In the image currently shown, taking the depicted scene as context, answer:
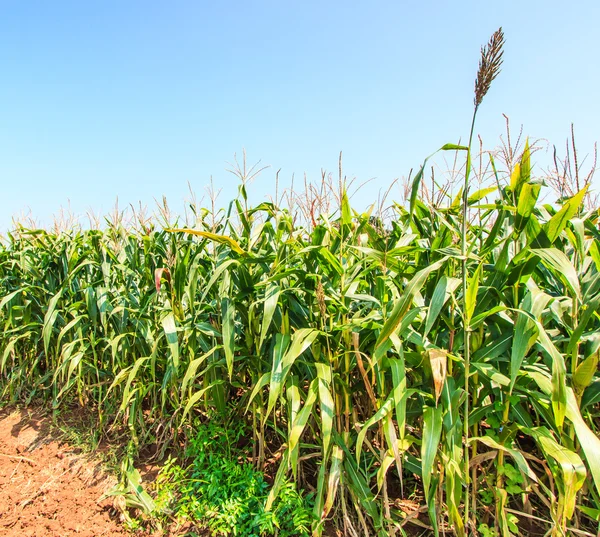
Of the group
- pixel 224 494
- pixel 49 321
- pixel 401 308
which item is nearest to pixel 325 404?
pixel 401 308

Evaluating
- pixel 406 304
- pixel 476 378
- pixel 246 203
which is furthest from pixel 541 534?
pixel 246 203

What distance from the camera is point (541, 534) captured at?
1.62m

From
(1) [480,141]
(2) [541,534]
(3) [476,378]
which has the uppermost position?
(1) [480,141]

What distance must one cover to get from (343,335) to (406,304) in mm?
528

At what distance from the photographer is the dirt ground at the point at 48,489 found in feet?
6.48

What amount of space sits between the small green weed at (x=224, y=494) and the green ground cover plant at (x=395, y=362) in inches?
0.4

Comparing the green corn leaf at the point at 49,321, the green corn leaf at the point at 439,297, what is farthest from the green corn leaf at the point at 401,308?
the green corn leaf at the point at 49,321

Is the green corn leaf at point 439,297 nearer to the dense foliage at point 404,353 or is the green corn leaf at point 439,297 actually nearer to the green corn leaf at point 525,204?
the dense foliage at point 404,353

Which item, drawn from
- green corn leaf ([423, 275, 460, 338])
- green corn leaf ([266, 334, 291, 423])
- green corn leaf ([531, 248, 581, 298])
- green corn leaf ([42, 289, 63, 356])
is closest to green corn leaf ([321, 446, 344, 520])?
green corn leaf ([266, 334, 291, 423])

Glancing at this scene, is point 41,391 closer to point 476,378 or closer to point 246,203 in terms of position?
point 246,203

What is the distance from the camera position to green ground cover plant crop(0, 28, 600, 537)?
1.35 m

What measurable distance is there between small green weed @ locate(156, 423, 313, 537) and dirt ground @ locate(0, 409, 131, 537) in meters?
0.32

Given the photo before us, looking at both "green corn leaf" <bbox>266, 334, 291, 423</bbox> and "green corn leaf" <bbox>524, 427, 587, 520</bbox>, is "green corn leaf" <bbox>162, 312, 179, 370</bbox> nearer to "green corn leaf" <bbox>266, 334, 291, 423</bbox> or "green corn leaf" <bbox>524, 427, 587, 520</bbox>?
"green corn leaf" <bbox>266, 334, 291, 423</bbox>

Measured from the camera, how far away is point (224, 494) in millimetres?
1859
